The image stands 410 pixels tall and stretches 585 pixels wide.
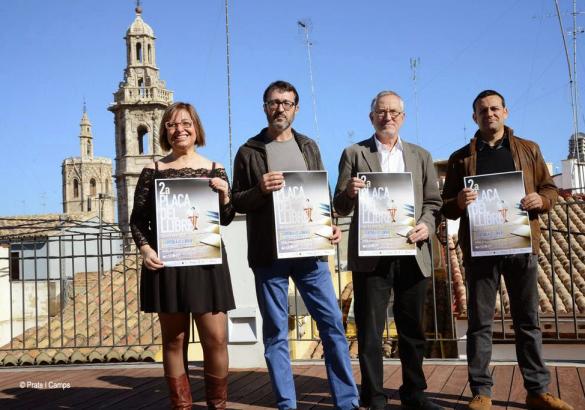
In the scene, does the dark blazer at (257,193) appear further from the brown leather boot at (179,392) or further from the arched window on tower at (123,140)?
the arched window on tower at (123,140)

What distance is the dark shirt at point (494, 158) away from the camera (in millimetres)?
4070

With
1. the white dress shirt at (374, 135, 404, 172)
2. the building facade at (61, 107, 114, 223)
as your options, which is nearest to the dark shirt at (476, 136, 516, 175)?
the white dress shirt at (374, 135, 404, 172)

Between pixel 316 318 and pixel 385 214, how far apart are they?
73 centimetres

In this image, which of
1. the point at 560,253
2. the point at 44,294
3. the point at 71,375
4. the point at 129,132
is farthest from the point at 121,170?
the point at 71,375

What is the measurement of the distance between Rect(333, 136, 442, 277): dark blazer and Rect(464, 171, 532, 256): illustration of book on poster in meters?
0.24

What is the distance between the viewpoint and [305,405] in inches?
174

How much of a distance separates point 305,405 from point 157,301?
131 cm

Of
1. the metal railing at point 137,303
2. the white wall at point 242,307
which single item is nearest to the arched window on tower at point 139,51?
the metal railing at point 137,303

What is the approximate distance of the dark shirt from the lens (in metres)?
4.07

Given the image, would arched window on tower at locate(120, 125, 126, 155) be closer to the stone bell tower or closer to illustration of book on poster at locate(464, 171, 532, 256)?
the stone bell tower

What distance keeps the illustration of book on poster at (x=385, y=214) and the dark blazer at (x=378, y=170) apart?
0.08m

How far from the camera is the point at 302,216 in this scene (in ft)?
12.6

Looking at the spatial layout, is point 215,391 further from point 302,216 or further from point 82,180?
point 82,180

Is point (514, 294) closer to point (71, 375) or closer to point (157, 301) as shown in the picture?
point (157, 301)
